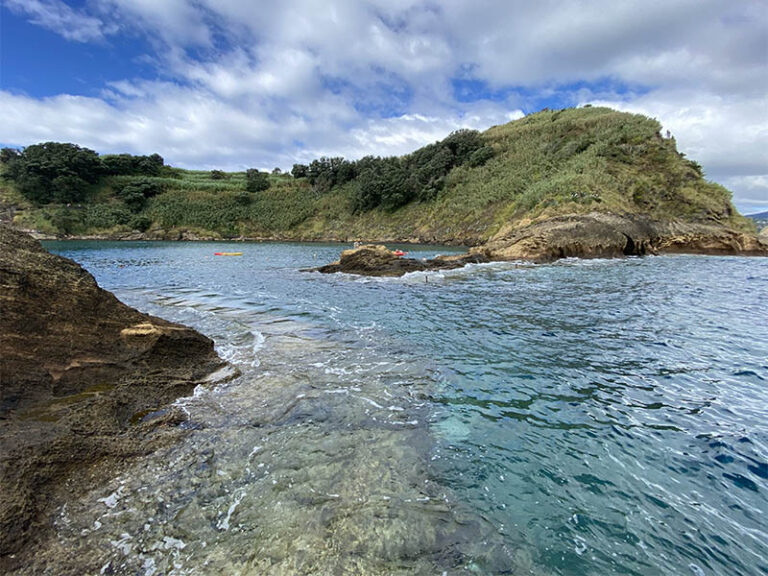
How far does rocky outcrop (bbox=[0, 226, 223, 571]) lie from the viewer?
3145 mm

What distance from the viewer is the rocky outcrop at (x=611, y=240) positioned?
87.9ft

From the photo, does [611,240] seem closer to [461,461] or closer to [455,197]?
[455,197]

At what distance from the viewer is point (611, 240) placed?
90.2 feet

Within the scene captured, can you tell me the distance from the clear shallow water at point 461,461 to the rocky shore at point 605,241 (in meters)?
15.6

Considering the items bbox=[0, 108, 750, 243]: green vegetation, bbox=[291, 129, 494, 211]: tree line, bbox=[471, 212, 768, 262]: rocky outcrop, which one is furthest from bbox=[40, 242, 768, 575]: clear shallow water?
bbox=[291, 129, 494, 211]: tree line

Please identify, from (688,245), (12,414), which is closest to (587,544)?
(12,414)

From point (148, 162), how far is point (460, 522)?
9407 cm

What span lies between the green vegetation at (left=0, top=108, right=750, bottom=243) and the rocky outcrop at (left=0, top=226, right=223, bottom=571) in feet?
104

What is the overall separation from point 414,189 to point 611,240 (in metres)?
35.4

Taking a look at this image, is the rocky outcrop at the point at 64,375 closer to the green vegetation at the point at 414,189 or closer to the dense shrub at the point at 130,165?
the green vegetation at the point at 414,189

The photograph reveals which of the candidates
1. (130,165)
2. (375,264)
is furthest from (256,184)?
(375,264)

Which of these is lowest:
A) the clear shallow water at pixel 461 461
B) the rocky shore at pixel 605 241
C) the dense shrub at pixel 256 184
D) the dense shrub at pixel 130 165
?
the clear shallow water at pixel 461 461

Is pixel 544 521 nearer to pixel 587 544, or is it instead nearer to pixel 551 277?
pixel 587 544

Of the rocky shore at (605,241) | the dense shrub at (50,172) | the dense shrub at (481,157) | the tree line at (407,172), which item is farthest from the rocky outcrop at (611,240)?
the dense shrub at (50,172)
